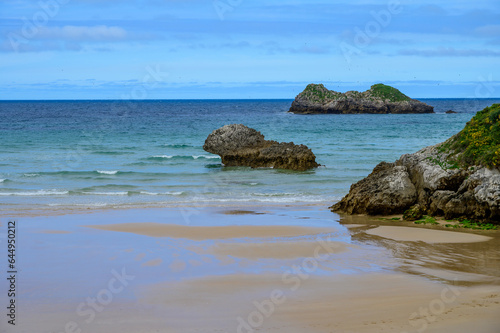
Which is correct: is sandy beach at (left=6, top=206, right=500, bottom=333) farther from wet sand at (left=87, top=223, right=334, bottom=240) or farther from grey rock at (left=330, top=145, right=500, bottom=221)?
grey rock at (left=330, top=145, right=500, bottom=221)

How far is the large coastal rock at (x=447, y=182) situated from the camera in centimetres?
1391

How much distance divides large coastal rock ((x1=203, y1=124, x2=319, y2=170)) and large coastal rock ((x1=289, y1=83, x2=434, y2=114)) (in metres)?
74.4

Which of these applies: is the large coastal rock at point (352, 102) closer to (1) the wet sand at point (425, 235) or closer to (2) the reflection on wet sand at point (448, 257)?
(1) the wet sand at point (425, 235)

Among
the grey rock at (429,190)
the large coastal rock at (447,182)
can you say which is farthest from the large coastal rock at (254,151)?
the large coastal rock at (447,182)

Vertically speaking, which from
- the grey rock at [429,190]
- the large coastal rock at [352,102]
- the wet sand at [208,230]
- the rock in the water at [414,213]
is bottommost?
the wet sand at [208,230]

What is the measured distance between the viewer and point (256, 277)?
9914 mm

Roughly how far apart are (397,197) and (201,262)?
6767mm

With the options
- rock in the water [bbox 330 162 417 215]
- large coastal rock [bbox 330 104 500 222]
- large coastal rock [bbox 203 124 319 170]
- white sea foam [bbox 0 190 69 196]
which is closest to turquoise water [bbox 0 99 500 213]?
white sea foam [bbox 0 190 69 196]

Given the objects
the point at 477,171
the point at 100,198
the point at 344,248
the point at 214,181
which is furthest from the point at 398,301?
the point at 214,181

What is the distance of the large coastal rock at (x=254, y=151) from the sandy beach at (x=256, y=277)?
12021 mm

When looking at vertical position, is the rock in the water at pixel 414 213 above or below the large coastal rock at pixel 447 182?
below

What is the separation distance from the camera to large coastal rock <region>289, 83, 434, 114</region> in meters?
103

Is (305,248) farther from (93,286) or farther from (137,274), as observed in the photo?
(93,286)

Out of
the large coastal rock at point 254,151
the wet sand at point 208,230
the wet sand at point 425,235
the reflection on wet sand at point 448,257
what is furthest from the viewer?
the large coastal rock at point 254,151
